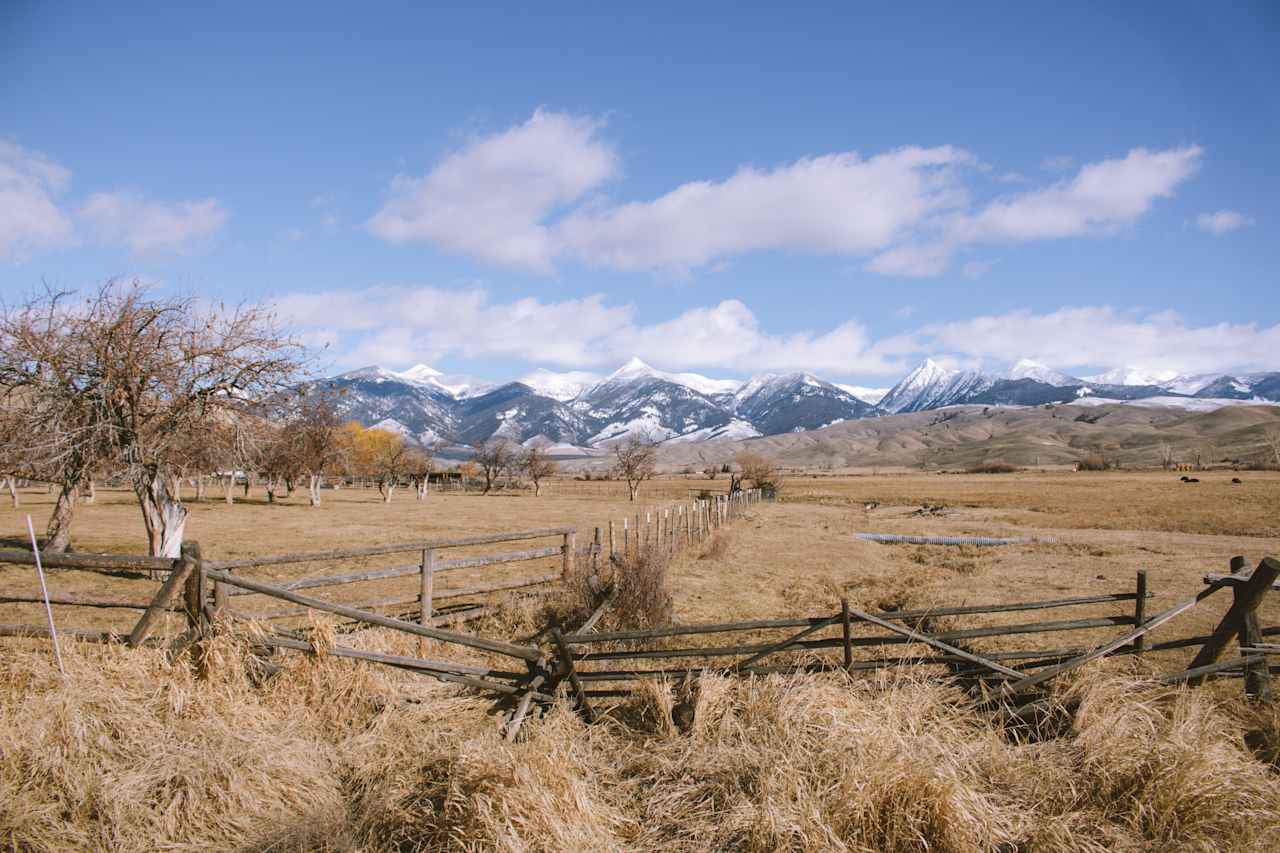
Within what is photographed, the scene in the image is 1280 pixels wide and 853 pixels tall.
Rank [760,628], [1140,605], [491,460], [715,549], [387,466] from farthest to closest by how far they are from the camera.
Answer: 1. [491,460]
2. [387,466]
3. [715,549]
4. [1140,605]
5. [760,628]

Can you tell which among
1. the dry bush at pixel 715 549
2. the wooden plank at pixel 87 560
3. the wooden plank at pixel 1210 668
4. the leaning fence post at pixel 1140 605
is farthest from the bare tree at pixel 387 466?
the wooden plank at pixel 1210 668

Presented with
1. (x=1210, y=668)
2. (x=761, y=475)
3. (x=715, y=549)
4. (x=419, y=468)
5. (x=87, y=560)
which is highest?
(x=87, y=560)

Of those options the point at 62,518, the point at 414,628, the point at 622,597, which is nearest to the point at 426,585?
the point at 622,597

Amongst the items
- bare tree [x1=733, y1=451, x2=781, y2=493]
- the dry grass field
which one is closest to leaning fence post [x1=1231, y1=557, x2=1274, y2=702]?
the dry grass field

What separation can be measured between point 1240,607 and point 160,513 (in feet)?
64.4

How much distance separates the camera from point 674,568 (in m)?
17.9

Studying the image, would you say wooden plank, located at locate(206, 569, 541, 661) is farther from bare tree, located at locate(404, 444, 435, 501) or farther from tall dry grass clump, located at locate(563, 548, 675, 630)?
bare tree, located at locate(404, 444, 435, 501)

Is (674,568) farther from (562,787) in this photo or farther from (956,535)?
(956,535)

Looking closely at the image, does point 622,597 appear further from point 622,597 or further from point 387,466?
point 387,466

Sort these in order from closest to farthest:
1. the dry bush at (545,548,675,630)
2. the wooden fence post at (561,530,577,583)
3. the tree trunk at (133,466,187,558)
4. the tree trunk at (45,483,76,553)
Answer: the dry bush at (545,548,675,630) < the wooden fence post at (561,530,577,583) < the tree trunk at (133,466,187,558) < the tree trunk at (45,483,76,553)

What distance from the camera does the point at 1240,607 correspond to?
652 centimetres

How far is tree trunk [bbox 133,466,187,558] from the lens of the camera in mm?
15133

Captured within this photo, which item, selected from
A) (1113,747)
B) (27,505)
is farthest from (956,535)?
(27,505)

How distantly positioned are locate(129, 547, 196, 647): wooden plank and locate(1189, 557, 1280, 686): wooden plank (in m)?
10.3
